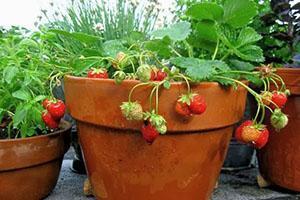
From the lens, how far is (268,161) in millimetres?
1067

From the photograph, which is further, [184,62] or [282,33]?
[282,33]

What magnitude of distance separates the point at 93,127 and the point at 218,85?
28cm

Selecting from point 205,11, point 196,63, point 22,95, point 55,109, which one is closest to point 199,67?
point 196,63

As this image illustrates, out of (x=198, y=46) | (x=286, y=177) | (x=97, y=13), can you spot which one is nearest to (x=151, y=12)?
(x=97, y=13)

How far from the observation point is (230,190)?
1.09 meters

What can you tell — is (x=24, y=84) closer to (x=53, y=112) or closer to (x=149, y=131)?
(x=53, y=112)

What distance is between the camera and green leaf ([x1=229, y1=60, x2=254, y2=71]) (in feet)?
2.70

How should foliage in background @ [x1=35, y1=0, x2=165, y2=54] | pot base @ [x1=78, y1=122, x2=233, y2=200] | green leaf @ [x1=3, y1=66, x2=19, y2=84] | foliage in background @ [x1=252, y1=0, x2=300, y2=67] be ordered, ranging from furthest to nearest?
foliage in background @ [x1=35, y1=0, x2=165, y2=54] → foliage in background @ [x1=252, y1=0, x2=300, y2=67] → green leaf @ [x1=3, y1=66, x2=19, y2=84] → pot base @ [x1=78, y1=122, x2=233, y2=200]

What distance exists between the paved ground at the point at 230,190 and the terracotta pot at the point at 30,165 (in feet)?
0.24

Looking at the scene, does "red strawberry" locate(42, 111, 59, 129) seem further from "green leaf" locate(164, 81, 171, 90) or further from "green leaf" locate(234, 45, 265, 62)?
"green leaf" locate(234, 45, 265, 62)

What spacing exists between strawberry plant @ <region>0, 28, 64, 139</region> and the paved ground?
18 centimetres

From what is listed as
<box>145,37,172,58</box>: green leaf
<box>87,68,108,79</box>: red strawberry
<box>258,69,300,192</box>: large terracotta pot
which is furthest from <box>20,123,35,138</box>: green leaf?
<box>258,69,300,192</box>: large terracotta pot

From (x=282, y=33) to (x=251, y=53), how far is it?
23 cm

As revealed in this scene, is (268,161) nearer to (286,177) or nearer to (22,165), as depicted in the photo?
(286,177)
